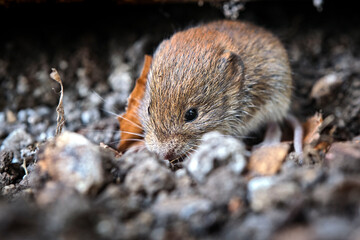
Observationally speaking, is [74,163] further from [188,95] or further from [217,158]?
[188,95]

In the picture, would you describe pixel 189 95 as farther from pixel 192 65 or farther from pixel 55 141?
pixel 55 141

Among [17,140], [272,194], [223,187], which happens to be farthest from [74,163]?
[17,140]

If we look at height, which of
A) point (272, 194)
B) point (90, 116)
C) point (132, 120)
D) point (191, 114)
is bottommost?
point (272, 194)

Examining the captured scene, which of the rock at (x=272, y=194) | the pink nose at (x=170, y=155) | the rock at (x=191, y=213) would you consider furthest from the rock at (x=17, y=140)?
the rock at (x=272, y=194)

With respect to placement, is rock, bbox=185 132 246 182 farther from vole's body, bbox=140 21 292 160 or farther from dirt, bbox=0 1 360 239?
vole's body, bbox=140 21 292 160

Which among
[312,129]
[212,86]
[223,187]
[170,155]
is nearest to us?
[223,187]

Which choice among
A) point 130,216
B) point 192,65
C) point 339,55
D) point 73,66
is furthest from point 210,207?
point 339,55
